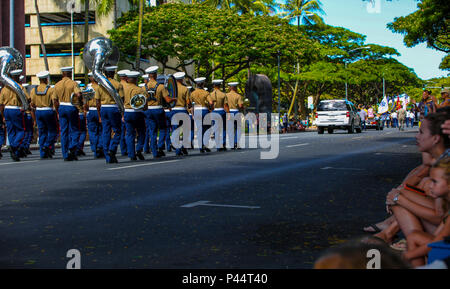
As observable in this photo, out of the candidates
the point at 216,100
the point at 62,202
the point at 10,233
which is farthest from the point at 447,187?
the point at 216,100

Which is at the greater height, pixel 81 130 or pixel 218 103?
pixel 218 103

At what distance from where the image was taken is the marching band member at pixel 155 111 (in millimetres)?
15576

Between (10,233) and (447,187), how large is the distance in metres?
4.06

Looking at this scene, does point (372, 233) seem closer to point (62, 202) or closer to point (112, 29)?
point (62, 202)

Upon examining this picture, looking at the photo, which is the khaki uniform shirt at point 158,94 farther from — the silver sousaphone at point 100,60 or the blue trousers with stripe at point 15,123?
the blue trousers with stripe at point 15,123

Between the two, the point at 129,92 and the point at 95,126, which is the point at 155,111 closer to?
the point at 129,92

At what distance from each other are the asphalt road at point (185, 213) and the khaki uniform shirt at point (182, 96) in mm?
4112

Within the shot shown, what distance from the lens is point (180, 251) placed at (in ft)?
16.8

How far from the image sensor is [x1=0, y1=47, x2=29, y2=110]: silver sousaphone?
53.5 ft

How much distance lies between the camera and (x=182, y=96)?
1680 cm

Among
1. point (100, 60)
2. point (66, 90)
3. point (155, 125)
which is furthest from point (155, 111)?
point (66, 90)

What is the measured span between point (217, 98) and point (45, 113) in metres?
5.02
